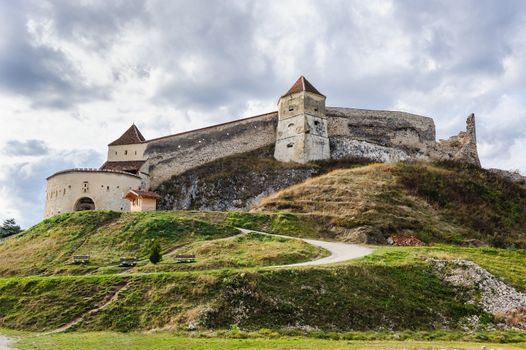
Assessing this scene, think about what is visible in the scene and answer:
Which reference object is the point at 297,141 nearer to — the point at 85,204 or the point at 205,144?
the point at 205,144

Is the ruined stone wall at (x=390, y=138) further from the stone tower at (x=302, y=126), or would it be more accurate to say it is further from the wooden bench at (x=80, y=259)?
the wooden bench at (x=80, y=259)

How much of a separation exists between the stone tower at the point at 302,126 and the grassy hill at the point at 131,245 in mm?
15700

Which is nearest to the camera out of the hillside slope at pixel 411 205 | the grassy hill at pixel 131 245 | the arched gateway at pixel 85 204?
the grassy hill at pixel 131 245

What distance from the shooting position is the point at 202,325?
16625 millimetres

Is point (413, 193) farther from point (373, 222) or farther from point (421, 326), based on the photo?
point (421, 326)

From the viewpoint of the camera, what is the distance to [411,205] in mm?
34688

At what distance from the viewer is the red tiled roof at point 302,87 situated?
47.0m

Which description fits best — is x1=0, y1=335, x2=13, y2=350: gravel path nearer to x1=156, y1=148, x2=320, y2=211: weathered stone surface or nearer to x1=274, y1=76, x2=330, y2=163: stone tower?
x1=156, y1=148, x2=320, y2=211: weathered stone surface

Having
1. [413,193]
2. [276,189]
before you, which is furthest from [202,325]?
[276,189]

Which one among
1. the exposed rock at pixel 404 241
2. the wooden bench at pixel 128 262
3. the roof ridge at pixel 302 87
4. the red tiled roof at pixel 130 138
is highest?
the roof ridge at pixel 302 87

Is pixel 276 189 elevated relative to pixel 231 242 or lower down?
elevated

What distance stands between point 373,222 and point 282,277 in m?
13.2

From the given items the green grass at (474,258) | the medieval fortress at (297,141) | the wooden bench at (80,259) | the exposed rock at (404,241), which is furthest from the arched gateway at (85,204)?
the green grass at (474,258)

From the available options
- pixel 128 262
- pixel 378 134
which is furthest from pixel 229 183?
pixel 128 262
